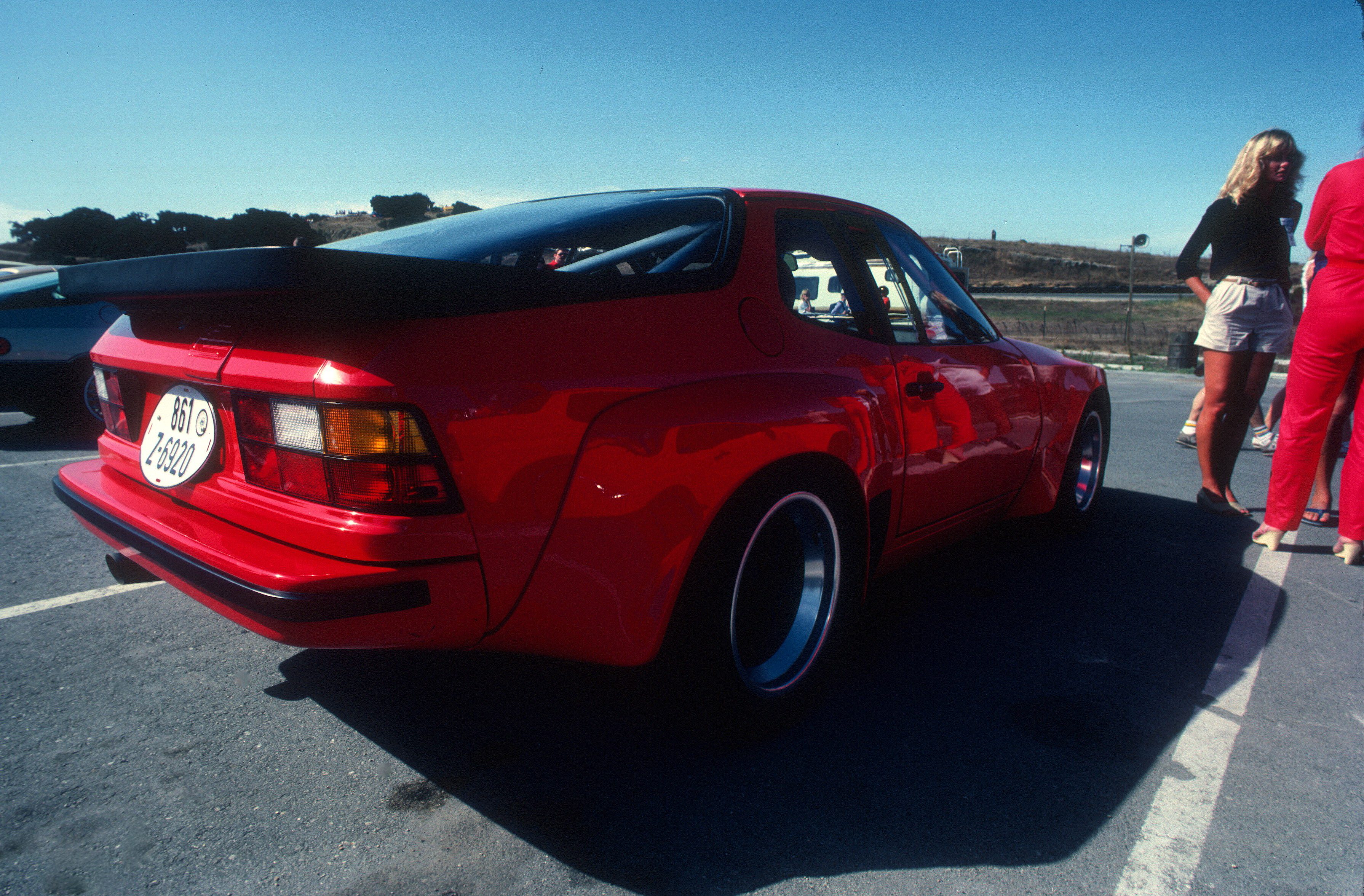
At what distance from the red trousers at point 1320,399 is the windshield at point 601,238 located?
8.75 ft

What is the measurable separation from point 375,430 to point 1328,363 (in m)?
3.64

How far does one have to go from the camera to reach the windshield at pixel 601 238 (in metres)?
1.95

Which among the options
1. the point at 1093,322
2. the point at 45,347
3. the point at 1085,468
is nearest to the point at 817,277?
the point at 1085,468

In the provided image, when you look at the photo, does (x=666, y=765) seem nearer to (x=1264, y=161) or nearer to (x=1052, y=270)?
(x=1264, y=161)

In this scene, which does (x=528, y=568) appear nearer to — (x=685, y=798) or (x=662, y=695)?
(x=662, y=695)

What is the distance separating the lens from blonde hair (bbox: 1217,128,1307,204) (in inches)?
141

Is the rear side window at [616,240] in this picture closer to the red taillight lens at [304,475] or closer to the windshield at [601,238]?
the windshield at [601,238]

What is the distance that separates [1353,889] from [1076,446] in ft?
7.15

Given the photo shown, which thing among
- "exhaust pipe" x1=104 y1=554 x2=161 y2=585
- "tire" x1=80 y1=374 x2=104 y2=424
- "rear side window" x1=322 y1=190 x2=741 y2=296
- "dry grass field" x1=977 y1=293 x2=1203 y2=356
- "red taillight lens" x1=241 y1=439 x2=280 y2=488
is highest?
"rear side window" x1=322 y1=190 x2=741 y2=296

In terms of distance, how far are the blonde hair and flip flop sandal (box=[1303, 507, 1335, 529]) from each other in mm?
1639

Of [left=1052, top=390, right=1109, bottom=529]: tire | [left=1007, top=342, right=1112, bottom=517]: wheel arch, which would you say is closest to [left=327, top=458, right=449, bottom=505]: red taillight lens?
[left=1007, top=342, right=1112, bottom=517]: wheel arch

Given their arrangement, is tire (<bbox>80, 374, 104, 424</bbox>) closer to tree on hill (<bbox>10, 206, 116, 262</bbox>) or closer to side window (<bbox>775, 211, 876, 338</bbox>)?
side window (<bbox>775, 211, 876, 338</bbox>)

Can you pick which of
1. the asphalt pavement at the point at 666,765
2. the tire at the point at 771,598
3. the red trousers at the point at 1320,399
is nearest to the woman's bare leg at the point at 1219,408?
the red trousers at the point at 1320,399

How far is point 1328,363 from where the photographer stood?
3.13 m
